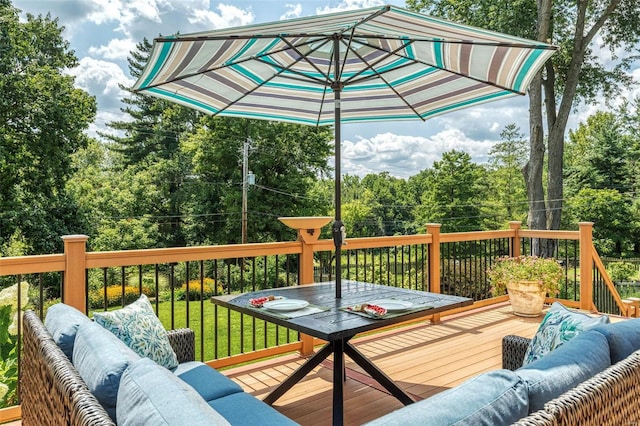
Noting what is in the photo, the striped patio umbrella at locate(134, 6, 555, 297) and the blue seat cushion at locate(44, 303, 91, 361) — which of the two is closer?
the blue seat cushion at locate(44, 303, 91, 361)

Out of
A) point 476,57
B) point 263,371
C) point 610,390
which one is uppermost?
point 476,57

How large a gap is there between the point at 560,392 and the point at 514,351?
1.17 meters

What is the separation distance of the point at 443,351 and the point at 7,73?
45.6 feet

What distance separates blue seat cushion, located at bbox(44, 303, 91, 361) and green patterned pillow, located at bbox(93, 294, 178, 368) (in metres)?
0.15

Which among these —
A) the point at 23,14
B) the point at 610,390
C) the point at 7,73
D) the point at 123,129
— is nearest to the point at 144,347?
the point at 610,390

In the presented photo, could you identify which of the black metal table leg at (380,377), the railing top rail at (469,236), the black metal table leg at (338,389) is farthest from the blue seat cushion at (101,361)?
the railing top rail at (469,236)

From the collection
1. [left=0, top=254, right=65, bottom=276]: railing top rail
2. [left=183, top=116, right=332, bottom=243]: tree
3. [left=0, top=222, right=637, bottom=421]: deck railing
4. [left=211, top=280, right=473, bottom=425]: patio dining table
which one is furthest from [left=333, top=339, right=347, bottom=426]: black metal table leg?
[left=183, top=116, right=332, bottom=243]: tree

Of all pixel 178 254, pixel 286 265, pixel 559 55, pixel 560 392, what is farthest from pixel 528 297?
pixel 559 55

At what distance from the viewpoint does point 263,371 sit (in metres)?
3.36

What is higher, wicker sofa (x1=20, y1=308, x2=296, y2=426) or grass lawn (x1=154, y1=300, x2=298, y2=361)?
wicker sofa (x1=20, y1=308, x2=296, y2=426)

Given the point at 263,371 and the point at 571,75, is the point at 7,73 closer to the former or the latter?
the point at 263,371

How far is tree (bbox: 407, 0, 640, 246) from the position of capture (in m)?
9.85

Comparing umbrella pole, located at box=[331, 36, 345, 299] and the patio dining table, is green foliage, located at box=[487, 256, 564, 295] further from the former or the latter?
umbrella pole, located at box=[331, 36, 345, 299]

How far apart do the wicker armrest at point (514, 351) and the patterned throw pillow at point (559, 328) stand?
1.25ft
